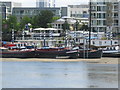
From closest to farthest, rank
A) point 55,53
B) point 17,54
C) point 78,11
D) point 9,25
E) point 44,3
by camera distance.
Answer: point 55,53 < point 17,54 < point 9,25 < point 78,11 < point 44,3

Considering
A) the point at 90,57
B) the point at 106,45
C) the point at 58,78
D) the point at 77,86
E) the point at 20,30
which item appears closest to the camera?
the point at 77,86

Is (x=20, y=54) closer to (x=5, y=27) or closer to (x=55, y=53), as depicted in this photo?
(x=55, y=53)

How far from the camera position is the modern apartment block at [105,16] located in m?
98.8

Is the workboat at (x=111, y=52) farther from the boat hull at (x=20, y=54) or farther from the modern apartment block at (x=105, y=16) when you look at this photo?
the modern apartment block at (x=105, y=16)

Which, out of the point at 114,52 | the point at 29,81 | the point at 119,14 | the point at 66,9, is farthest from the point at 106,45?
the point at 66,9

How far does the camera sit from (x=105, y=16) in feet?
327

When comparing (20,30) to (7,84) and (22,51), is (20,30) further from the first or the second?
(7,84)

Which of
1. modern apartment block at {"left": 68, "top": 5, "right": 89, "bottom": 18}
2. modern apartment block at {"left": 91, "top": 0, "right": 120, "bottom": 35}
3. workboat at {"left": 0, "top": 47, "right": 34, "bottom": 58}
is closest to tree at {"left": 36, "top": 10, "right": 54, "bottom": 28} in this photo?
modern apartment block at {"left": 91, "top": 0, "right": 120, "bottom": 35}

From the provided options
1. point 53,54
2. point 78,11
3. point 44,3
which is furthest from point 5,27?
point 44,3

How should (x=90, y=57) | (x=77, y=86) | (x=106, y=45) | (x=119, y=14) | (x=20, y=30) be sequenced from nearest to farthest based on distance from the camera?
(x=77, y=86) → (x=90, y=57) → (x=106, y=45) → (x=119, y=14) → (x=20, y=30)

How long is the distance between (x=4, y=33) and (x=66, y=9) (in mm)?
39919

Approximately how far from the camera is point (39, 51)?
5741 centimetres

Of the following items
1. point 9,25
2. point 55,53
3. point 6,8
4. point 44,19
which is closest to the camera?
point 55,53

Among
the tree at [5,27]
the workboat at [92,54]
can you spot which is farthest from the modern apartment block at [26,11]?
the workboat at [92,54]
